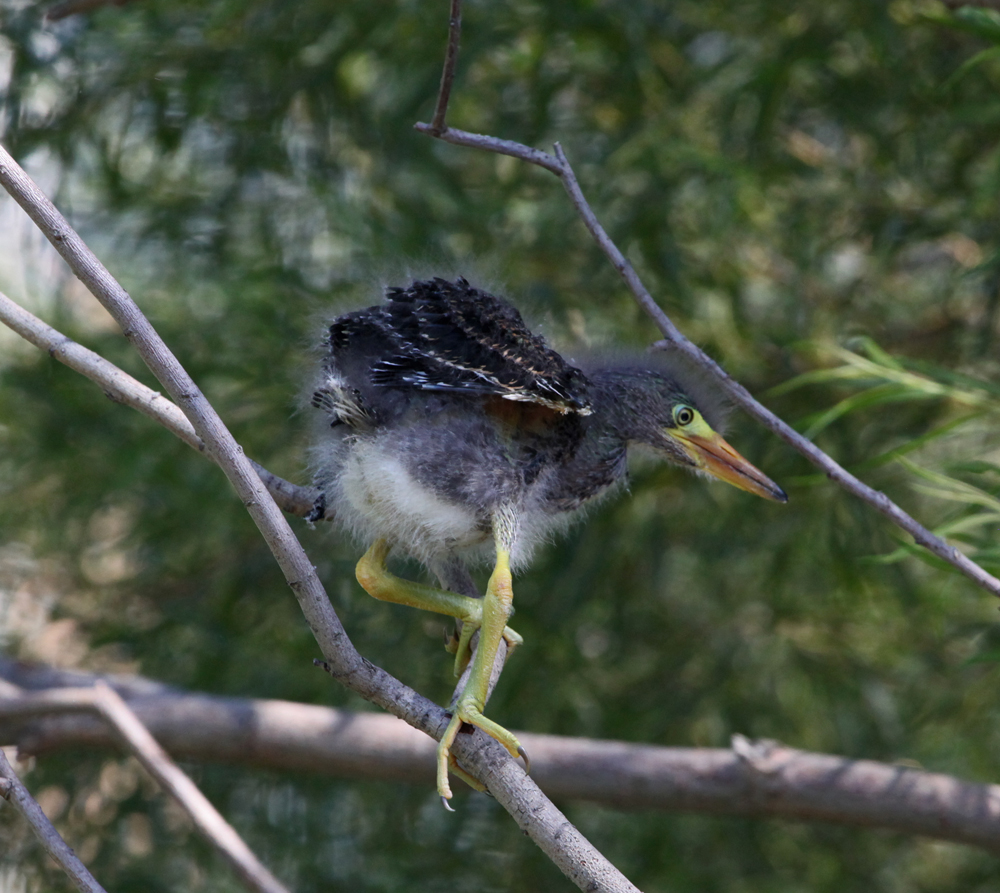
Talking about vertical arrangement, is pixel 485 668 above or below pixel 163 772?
above

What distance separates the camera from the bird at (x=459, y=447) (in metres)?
1.30

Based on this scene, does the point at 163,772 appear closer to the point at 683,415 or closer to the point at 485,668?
the point at 485,668

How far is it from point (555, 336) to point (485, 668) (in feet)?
3.72

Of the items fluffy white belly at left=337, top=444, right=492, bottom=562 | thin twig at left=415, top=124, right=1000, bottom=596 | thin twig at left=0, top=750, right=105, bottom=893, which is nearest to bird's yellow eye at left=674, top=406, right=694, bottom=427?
thin twig at left=415, top=124, right=1000, bottom=596

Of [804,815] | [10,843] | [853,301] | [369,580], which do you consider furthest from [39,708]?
[853,301]

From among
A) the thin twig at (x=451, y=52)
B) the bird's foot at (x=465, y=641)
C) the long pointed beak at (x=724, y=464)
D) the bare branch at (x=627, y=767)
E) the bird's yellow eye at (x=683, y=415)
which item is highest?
the thin twig at (x=451, y=52)

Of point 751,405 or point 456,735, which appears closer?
point 456,735

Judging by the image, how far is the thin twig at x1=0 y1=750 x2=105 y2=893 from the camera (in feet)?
3.39

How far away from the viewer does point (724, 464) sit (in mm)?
1525

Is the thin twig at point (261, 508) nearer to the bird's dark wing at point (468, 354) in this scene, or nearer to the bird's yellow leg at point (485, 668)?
the bird's yellow leg at point (485, 668)

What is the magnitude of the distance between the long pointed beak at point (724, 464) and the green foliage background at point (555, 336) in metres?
0.77

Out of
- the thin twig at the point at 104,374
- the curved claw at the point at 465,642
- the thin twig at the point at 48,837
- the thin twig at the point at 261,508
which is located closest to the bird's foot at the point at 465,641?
the curved claw at the point at 465,642

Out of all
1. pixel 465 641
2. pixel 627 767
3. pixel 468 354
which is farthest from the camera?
pixel 627 767

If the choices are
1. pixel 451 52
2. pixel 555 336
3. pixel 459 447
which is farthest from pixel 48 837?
pixel 555 336
